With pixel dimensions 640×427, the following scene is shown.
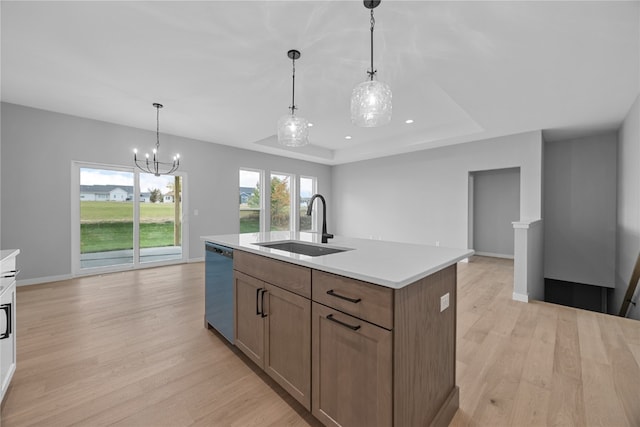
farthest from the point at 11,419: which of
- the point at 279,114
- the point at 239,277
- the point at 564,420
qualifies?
the point at 279,114

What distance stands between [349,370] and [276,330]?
596mm

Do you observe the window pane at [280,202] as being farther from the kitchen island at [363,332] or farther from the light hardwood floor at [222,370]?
the kitchen island at [363,332]

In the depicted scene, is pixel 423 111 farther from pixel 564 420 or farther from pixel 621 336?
pixel 564 420

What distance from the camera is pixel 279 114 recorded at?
4.19 metres

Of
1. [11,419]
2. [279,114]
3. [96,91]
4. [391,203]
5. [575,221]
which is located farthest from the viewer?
[391,203]

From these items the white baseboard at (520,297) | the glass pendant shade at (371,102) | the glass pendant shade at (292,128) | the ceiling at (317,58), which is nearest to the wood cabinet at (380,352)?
the glass pendant shade at (371,102)

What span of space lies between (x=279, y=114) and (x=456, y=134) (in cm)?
355

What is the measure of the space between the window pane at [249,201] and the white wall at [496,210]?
536 centimetres

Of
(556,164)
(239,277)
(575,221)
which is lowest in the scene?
(239,277)

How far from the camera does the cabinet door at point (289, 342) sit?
56.2 inches

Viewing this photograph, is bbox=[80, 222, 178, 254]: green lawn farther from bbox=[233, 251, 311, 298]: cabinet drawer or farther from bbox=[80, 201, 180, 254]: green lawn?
bbox=[233, 251, 311, 298]: cabinet drawer

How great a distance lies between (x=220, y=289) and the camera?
2312 millimetres

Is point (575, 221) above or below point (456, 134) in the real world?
below

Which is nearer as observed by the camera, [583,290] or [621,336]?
[621,336]
